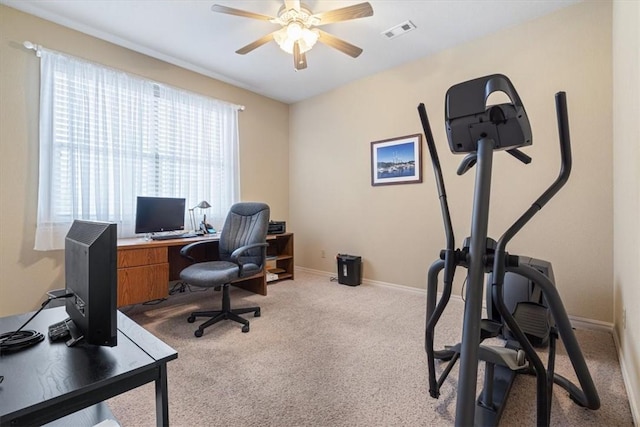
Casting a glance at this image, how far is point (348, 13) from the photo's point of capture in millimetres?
2150

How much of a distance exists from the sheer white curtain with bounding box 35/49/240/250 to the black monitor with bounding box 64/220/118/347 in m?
2.21

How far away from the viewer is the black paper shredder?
12.4ft

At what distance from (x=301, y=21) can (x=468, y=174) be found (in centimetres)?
213

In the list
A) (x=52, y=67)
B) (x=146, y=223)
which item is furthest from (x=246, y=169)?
(x=52, y=67)

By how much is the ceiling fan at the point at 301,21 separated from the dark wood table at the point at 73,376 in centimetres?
224

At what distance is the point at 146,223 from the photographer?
2.94 m

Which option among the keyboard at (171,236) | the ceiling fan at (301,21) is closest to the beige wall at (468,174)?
the ceiling fan at (301,21)

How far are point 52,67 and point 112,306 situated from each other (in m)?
2.88

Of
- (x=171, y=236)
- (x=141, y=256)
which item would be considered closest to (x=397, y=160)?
(x=171, y=236)

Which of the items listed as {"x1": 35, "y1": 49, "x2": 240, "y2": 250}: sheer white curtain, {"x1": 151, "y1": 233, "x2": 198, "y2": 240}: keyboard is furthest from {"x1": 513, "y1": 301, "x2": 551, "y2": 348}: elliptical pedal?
{"x1": 35, "y1": 49, "x2": 240, "y2": 250}: sheer white curtain

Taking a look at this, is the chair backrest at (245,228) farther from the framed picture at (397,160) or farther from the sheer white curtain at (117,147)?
the framed picture at (397,160)

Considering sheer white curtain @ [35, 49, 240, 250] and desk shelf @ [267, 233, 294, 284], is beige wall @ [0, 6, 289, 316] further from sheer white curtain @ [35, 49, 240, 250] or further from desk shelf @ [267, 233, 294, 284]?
desk shelf @ [267, 233, 294, 284]

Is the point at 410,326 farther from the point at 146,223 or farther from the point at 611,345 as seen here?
the point at 146,223

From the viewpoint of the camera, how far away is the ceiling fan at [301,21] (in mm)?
2139
